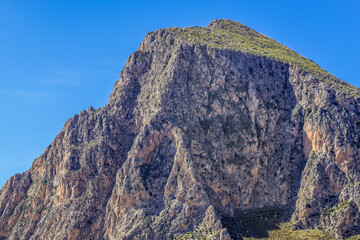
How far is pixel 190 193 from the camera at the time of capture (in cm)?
19462

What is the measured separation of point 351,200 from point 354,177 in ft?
37.0

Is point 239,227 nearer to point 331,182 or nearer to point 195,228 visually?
point 195,228

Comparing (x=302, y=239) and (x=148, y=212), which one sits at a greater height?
(x=148, y=212)

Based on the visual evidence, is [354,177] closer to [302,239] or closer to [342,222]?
[342,222]

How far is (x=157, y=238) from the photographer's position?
18888 centimetres

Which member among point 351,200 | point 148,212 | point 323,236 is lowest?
point 323,236

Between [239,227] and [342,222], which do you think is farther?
[239,227]

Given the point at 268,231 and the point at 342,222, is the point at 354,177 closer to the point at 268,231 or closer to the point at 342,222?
the point at 342,222

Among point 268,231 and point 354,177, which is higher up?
point 354,177

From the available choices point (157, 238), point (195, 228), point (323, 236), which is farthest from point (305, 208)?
point (157, 238)

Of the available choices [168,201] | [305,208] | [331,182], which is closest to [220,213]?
[168,201]

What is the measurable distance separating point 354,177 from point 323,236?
97.8 ft

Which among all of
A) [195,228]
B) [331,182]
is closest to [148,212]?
[195,228]

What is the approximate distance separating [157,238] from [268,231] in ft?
148
